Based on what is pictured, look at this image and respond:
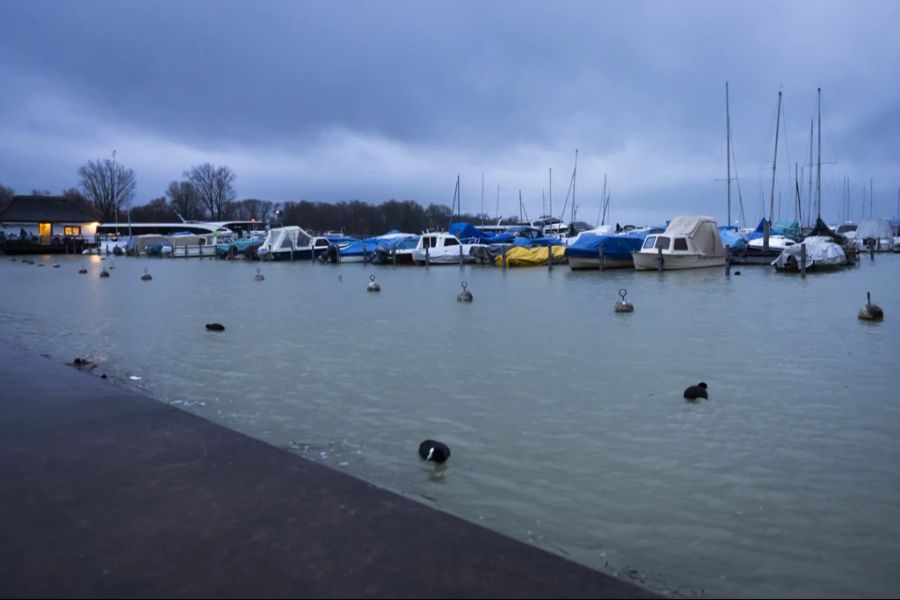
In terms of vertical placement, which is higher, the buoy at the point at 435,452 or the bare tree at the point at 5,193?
the bare tree at the point at 5,193

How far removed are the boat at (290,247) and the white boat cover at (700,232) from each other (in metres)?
29.2

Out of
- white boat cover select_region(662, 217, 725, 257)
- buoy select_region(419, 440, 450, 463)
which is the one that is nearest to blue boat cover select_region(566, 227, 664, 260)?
white boat cover select_region(662, 217, 725, 257)

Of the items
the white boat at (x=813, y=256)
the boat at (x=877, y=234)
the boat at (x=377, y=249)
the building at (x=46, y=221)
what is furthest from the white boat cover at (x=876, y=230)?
the building at (x=46, y=221)

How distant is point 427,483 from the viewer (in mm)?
6176

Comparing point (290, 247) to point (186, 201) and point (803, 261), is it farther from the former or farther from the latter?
point (186, 201)

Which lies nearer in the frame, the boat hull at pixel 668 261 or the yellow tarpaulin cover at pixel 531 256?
the boat hull at pixel 668 261

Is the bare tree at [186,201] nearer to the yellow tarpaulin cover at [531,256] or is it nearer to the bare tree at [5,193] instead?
the bare tree at [5,193]

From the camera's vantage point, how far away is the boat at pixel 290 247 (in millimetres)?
58594

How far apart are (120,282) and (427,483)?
33139 mm

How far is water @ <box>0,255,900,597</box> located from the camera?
199 inches

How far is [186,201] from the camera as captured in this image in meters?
152

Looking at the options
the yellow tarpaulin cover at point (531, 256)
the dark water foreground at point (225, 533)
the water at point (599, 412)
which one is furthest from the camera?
the yellow tarpaulin cover at point (531, 256)

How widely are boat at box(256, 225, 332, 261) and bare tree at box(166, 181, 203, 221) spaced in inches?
3993

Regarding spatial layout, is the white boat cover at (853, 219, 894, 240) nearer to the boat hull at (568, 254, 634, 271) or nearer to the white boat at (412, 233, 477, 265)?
the boat hull at (568, 254, 634, 271)
